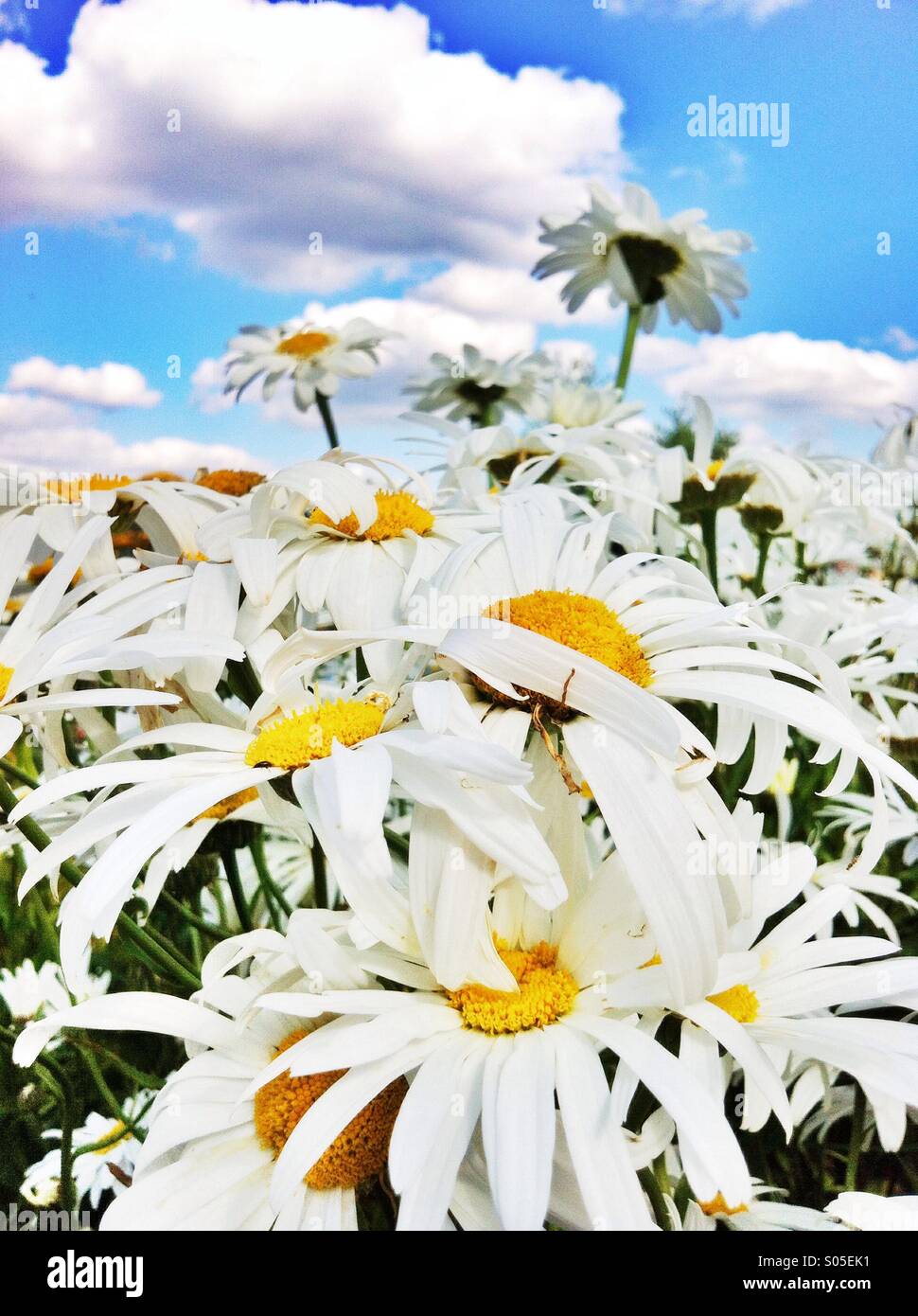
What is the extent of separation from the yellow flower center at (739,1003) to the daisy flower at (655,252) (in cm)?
81

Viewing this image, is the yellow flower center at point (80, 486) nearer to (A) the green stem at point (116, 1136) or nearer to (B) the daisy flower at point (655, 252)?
(A) the green stem at point (116, 1136)

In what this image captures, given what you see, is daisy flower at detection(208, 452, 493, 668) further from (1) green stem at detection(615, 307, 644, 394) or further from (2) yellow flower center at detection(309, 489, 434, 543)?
(1) green stem at detection(615, 307, 644, 394)

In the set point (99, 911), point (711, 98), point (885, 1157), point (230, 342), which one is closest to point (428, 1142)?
point (99, 911)

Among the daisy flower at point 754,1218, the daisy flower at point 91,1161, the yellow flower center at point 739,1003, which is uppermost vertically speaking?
the yellow flower center at point 739,1003

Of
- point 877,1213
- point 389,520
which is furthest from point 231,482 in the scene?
point 877,1213

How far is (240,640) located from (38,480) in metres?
0.29

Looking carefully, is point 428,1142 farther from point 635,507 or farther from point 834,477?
point 834,477

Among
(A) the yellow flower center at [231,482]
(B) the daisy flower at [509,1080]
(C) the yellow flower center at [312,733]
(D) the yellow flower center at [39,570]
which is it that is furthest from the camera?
(D) the yellow flower center at [39,570]

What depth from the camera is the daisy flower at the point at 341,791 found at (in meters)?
0.34

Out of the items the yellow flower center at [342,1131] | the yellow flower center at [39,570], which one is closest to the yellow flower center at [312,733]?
the yellow flower center at [342,1131]

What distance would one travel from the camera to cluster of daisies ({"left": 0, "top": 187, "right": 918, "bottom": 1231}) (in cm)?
34

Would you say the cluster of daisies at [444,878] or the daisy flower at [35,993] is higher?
the cluster of daisies at [444,878]

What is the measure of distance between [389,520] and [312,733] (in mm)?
205

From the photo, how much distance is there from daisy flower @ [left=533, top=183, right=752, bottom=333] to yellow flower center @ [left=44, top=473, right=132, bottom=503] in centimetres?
54
